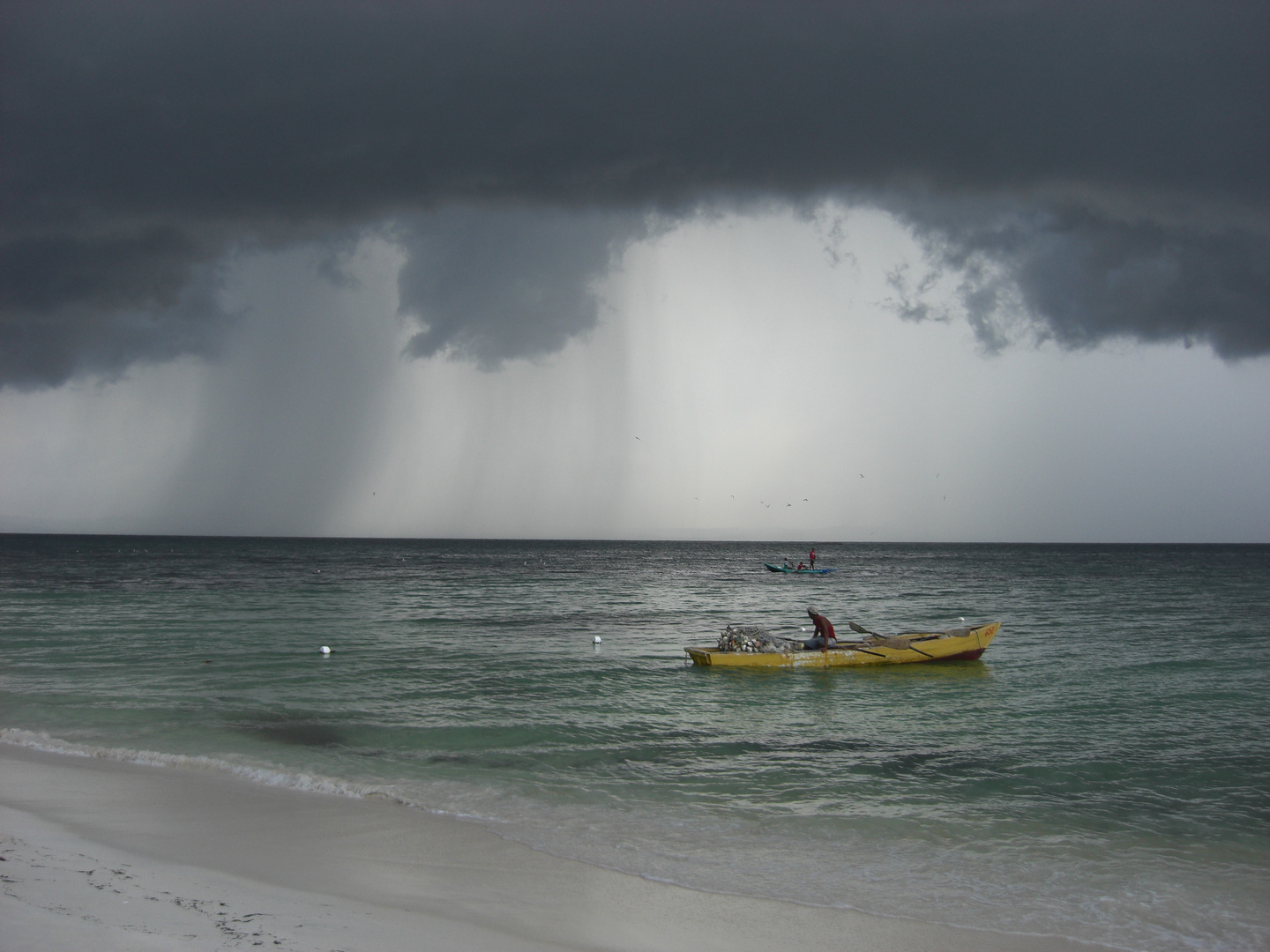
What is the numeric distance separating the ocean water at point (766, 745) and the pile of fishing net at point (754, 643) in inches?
38.0

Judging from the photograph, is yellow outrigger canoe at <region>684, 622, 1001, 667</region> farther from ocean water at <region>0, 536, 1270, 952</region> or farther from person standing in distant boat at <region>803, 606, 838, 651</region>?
ocean water at <region>0, 536, 1270, 952</region>

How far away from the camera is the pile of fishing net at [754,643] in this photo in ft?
80.0

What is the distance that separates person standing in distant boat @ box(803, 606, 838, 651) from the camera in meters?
25.1

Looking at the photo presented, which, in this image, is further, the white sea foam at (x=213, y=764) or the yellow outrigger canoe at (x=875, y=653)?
the yellow outrigger canoe at (x=875, y=653)

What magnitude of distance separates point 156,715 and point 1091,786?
17725mm

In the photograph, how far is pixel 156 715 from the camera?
54.3ft

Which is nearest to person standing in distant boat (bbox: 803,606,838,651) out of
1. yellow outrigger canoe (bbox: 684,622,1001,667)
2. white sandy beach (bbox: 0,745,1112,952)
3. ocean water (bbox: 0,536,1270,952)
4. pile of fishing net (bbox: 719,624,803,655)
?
yellow outrigger canoe (bbox: 684,622,1001,667)

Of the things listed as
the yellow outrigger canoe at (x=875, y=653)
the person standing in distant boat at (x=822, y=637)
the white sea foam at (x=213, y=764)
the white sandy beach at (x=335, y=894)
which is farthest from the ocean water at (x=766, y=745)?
the person standing in distant boat at (x=822, y=637)

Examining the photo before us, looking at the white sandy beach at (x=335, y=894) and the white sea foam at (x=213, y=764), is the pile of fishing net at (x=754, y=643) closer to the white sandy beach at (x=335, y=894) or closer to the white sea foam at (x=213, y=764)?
the white sea foam at (x=213, y=764)

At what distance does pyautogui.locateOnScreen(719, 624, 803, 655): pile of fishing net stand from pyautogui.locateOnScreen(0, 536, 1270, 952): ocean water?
97 cm

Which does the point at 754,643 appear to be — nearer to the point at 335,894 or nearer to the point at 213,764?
the point at 213,764

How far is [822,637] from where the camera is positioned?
25438mm

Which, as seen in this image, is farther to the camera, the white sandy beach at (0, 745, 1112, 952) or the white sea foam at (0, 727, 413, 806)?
the white sea foam at (0, 727, 413, 806)

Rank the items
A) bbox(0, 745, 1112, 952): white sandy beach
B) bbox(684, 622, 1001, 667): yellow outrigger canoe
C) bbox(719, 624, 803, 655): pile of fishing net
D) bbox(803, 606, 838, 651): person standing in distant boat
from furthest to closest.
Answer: bbox(803, 606, 838, 651): person standing in distant boat → bbox(719, 624, 803, 655): pile of fishing net → bbox(684, 622, 1001, 667): yellow outrigger canoe → bbox(0, 745, 1112, 952): white sandy beach
